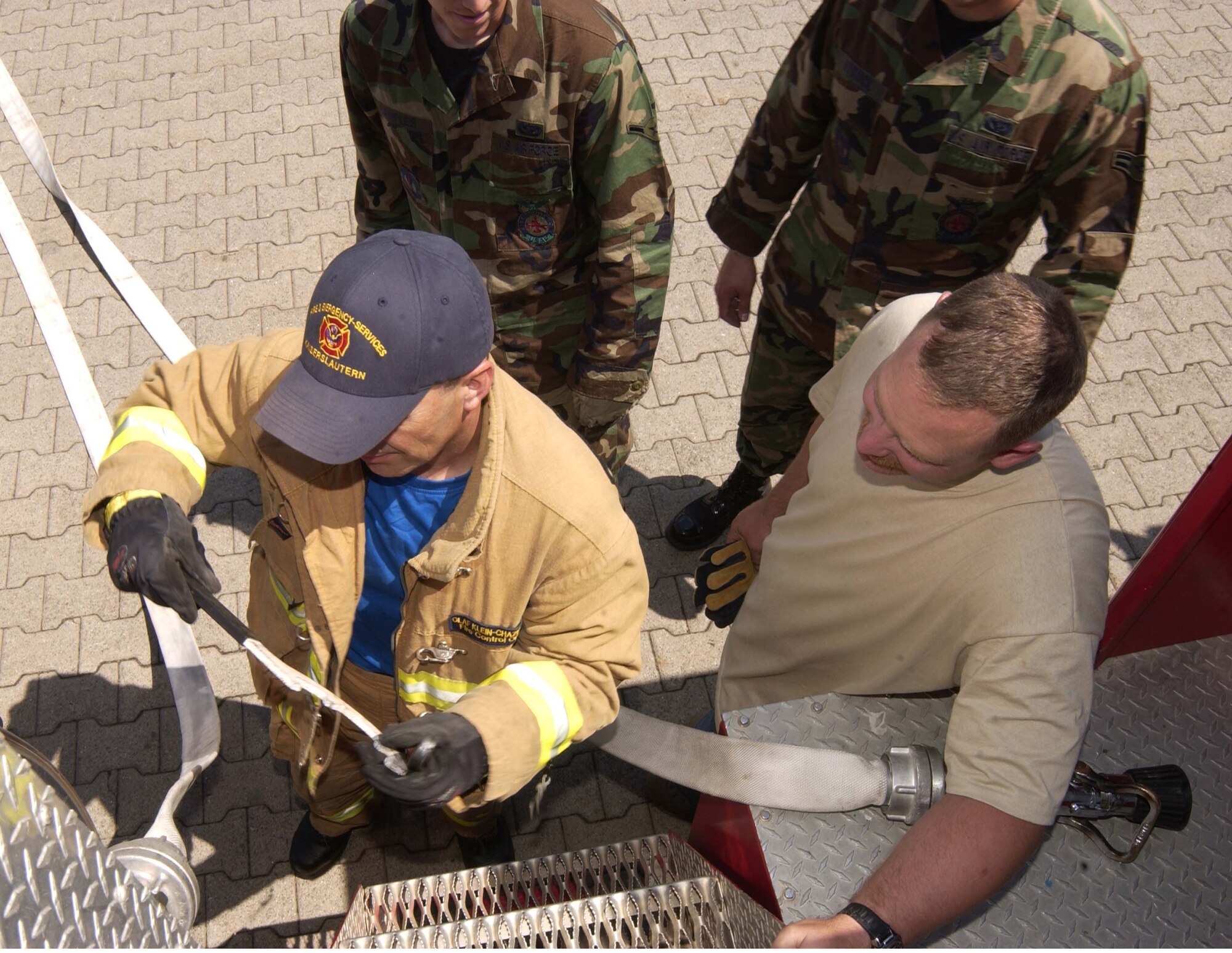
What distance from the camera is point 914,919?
5.78ft

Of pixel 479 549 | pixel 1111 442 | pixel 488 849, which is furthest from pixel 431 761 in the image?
pixel 1111 442

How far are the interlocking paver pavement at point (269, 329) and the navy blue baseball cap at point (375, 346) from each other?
1955mm

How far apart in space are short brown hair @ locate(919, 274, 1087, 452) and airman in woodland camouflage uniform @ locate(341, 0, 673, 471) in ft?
4.24

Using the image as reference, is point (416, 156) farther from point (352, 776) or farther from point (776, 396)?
point (352, 776)

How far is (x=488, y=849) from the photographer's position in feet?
10.3

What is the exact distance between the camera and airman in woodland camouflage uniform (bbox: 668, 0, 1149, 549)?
2.59m

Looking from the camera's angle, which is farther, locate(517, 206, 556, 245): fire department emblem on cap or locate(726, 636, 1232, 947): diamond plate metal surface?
locate(517, 206, 556, 245): fire department emblem on cap

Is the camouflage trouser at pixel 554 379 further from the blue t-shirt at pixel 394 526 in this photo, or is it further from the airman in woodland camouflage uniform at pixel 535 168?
the blue t-shirt at pixel 394 526

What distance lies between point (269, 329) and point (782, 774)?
3526mm

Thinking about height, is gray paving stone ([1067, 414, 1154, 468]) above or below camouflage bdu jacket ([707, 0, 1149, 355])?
below

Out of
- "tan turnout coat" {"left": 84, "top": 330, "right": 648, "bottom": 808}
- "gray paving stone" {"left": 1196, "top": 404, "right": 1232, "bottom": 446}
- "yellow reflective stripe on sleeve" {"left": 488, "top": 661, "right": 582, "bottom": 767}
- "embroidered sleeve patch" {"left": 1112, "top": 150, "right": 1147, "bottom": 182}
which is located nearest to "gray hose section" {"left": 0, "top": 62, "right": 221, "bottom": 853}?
"tan turnout coat" {"left": 84, "top": 330, "right": 648, "bottom": 808}

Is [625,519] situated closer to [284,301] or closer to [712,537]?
[712,537]

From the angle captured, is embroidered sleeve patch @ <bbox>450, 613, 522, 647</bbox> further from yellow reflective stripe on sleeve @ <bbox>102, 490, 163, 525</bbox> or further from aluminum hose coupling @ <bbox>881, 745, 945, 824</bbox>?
aluminum hose coupling @ <bbox>881, 745, 945, 824</bbox>

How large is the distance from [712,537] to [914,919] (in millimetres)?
2362
